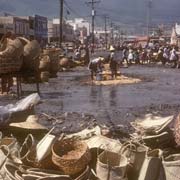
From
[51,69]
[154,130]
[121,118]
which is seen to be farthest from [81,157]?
[51,69]

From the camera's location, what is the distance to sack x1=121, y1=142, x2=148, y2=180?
22.1 ft

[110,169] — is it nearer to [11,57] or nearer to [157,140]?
[157,140]

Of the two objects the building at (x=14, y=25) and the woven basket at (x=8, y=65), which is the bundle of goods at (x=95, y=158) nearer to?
the woven basket at (x=8, y=65)

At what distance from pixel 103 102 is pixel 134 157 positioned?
372 inches

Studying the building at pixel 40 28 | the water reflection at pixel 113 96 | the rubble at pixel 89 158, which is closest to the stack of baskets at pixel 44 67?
the water reflection at pixel 113 96

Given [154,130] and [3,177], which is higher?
[154,130]

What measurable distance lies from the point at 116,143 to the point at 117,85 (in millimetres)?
14174

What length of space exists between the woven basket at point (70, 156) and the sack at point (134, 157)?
61cm

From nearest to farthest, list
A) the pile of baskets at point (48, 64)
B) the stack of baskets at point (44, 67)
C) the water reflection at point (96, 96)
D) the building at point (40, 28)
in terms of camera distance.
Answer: the water reflection at point (96, 96) < the stack of baskets at point (44, 67) < the pile of baskets at point (48, 64) < the building at point (40, 28)

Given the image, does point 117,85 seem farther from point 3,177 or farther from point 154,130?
point 3,177

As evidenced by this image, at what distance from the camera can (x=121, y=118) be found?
41.8 feet

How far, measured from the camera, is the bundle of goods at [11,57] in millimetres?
14642

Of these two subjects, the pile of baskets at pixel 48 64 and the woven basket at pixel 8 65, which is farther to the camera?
the pile of baskets at pixel 48 64

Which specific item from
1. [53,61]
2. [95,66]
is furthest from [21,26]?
[95,66]
